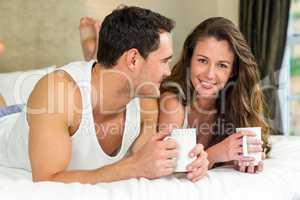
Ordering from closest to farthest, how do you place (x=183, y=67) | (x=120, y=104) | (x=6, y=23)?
(x=120, y=104), (x=183, y=67), (x=6, y=23)

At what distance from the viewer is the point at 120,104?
1.45 m

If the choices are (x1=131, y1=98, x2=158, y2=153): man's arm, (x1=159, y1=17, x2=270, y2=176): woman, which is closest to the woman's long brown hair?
(x1=159, y1=17, x2=270, y2=176): woman

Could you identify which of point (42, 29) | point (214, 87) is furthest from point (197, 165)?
point (42, 29)

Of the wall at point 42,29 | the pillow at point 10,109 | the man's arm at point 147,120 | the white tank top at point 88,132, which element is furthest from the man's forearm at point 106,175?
the wall at point 42,29

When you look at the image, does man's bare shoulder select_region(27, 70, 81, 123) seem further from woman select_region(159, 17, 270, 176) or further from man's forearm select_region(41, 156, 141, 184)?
woman select_region(159, 17, 270, 176)

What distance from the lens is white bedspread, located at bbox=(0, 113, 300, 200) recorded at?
3.07ft

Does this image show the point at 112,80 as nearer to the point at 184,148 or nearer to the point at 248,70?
the point at 184,148

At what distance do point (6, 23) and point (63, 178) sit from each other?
1.86 m

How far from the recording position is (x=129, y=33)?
4.35 ft

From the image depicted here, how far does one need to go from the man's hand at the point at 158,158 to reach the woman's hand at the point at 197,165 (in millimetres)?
48

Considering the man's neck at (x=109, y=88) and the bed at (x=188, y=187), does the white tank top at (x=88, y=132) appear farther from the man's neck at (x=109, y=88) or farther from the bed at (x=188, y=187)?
the bed at (x=188, y=187)

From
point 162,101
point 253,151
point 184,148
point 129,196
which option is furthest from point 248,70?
point 129,196

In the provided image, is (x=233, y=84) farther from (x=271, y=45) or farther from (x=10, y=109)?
(x=271, y=45)

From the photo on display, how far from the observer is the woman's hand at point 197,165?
108cm
